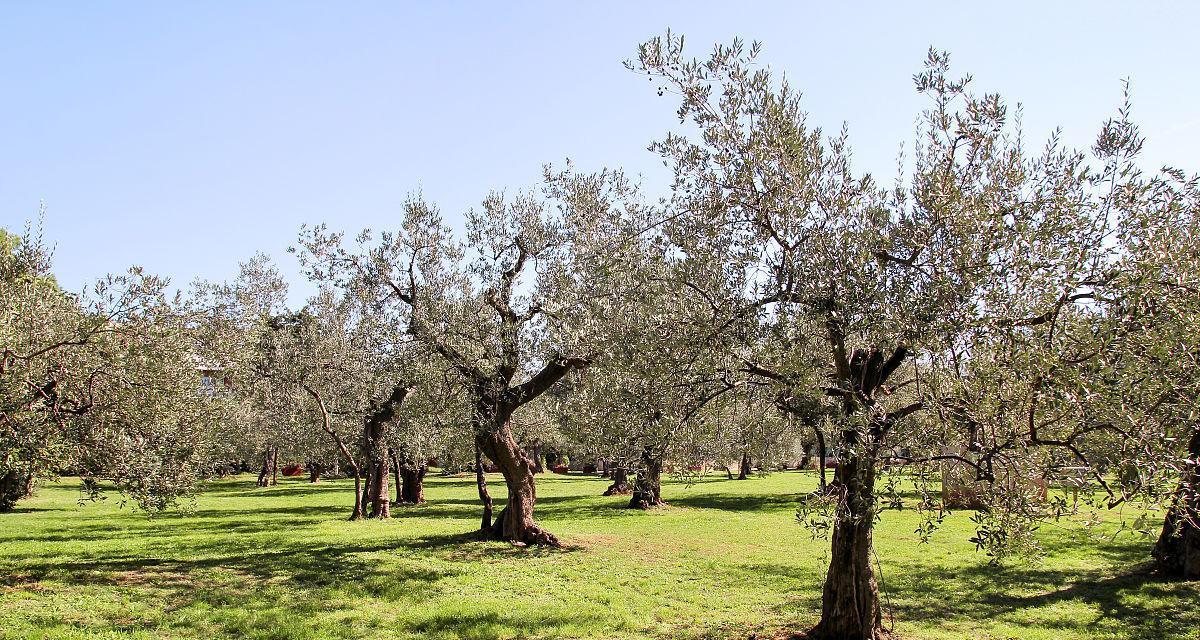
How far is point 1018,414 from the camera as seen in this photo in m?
7.87

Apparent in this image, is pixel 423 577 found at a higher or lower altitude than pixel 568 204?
lower

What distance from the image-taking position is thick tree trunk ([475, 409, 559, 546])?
72.8ft

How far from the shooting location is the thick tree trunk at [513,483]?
22203mm

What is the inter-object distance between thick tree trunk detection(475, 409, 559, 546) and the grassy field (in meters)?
1.01

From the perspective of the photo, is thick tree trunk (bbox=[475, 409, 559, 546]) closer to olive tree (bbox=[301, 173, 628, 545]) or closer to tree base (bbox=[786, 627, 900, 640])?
olive tree (bbox=[301, 173, 628, 545])

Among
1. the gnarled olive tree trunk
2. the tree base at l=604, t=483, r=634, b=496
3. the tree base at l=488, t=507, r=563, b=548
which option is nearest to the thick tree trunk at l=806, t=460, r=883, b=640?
the gnarled olive tree trunk

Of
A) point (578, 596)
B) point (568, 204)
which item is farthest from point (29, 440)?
point (568, 204)

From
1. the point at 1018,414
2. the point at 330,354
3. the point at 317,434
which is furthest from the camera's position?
the point at 317,434

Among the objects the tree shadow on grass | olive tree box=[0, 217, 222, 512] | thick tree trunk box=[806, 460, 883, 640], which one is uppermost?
olive tree box=[0, 217, 222, 512]

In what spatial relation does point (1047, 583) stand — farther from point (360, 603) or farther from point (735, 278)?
point (360, 603)

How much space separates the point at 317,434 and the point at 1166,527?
31821 millimetres

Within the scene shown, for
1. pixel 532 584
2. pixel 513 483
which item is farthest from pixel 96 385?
pixel 513 483

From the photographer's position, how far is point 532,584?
54.5ft

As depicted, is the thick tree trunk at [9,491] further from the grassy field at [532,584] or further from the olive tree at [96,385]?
the olive tree at [96,385]
